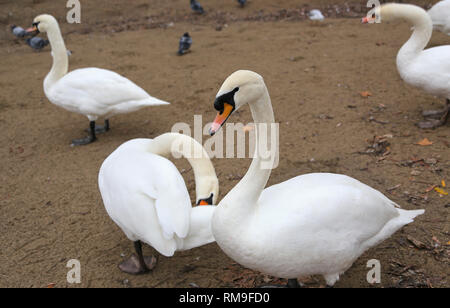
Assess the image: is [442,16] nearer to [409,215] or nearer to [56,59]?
[409,215]

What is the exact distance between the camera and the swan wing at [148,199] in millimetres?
2631

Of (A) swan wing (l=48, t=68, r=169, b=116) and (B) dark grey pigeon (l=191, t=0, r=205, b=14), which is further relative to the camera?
(B) dark grey pigeon (l=191, t=0, r=205, b=14)

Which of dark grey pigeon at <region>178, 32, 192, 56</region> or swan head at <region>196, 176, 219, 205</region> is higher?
dark grey pigeon at <region>178, 32, 192, 56</region>

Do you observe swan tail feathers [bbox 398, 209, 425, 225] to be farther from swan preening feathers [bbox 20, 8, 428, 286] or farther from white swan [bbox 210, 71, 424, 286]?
white swan [bbox 210, 71, 424, 286]

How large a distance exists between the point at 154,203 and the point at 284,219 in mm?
937

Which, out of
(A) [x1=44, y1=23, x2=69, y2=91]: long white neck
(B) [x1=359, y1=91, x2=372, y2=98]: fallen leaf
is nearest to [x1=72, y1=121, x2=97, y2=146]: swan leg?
(A) [x1=44, y1=23, x2=69, y2=91]: long white neck

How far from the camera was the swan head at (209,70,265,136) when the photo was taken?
84.3 inches

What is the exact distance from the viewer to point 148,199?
2781 mm

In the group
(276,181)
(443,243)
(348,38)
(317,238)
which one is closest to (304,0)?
(348,38)

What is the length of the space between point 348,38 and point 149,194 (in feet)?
19.0

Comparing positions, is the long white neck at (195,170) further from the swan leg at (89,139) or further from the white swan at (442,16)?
the white swan at (442,16)

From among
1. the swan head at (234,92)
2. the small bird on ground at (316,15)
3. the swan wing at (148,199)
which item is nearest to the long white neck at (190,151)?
the swan wing at (148,199)

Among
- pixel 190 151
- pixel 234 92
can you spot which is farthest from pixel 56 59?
pixel 234 92

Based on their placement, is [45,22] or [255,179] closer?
[255,179]
